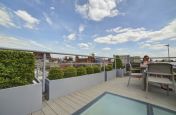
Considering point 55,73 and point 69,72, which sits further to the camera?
point 69,72

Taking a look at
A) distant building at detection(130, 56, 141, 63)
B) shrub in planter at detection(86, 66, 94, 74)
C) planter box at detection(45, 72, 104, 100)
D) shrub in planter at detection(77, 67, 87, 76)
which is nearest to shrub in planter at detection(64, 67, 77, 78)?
planter box at detection(45, 72, 104, 100)

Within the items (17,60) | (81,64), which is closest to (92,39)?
(81,64)

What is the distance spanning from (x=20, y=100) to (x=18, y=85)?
251 millimetres

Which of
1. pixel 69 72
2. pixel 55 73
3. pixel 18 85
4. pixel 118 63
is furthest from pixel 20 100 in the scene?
pixel 118 63

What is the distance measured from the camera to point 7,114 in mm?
1500

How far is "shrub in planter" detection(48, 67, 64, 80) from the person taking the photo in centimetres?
254

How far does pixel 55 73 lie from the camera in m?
2.57

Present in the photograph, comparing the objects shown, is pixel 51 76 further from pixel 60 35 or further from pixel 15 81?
pixel 60 35

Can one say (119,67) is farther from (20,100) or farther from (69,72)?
(20,100)

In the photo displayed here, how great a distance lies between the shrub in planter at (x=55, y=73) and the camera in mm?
2539

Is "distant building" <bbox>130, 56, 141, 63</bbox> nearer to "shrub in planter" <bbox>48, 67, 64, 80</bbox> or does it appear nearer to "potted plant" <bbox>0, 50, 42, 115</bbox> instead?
"shrub in planter" <bbox>48, 67, 64, 80</bbox>

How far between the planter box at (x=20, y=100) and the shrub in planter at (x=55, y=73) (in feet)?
2.02

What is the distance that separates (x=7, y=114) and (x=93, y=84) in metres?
2.71

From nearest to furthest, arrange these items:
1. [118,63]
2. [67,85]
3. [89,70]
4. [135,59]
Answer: [67,85] < [89,70] < [118,63] < [135,59]
